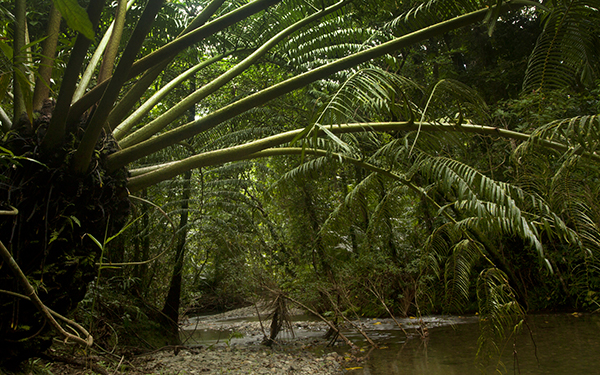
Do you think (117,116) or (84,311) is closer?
(117,116)

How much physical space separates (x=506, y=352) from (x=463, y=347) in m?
0.42

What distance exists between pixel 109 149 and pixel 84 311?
2.14 metres

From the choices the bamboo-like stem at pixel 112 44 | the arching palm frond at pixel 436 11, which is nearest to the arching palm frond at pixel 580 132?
the arching palm frond at pixel 436 11

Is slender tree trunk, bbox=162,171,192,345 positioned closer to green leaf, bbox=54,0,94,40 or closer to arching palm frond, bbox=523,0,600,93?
arching palm frond, bbox=523,0,600,93

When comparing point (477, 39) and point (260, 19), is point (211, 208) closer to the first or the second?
point (260, 19)

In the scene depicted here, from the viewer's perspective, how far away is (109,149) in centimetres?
174

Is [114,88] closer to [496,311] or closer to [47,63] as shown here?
[47,63]

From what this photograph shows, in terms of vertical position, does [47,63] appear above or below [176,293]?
above

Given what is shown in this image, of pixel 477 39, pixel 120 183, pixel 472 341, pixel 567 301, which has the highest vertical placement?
pixel 477 39

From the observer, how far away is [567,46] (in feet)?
5.62

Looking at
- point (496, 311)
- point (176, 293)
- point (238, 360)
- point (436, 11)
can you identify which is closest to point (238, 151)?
point (436, 11)

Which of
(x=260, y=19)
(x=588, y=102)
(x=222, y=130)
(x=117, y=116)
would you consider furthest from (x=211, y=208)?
→ (x=588, y=102)

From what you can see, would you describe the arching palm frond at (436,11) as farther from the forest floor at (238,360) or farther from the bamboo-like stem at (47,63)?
the forest floor at (238,360)

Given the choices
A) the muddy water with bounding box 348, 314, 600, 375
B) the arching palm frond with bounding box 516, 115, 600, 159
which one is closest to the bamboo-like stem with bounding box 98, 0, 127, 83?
the arching palm frond with bounding box 516, 115, 600, 159
